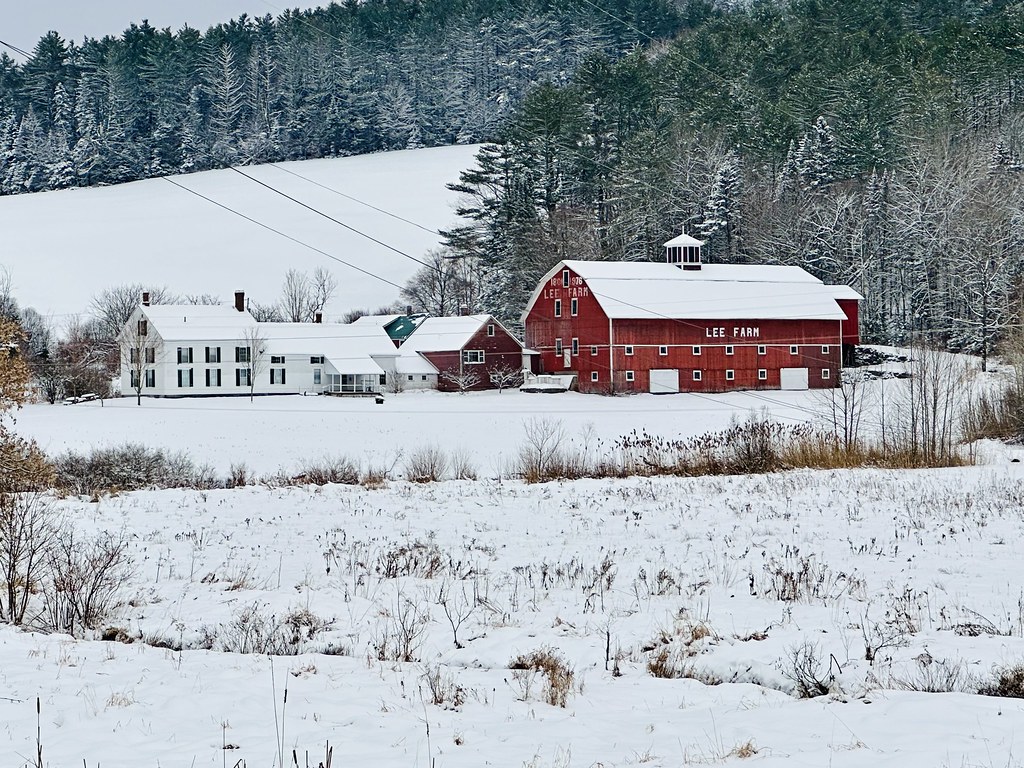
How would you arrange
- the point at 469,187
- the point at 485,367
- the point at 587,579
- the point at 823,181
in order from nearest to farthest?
the point at 587,579, the point at 485,367, the point at 823,181, the point at 469,187

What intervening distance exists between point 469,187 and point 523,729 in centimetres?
7441

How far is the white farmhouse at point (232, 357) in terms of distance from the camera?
6397 cm

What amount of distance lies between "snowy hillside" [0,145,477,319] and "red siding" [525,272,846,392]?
44.1 metres

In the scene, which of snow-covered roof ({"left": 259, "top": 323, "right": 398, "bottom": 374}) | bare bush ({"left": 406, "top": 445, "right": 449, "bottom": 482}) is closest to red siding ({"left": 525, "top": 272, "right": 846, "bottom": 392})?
snow-covered roof ({"left": 259, "top": 323, "right": 398, "bottom": 374})

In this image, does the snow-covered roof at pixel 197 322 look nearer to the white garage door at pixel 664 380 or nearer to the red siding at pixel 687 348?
the red siding at pixel 687 348

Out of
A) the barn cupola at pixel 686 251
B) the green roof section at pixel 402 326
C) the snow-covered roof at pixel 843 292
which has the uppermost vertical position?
the barn cupola at pixel 686 251

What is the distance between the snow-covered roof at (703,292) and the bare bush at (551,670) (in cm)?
4814

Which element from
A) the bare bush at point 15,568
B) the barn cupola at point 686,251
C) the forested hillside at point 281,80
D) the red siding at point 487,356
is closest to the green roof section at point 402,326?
the red siding at point 487,356

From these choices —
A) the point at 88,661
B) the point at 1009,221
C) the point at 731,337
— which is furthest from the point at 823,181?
the point at 88,661

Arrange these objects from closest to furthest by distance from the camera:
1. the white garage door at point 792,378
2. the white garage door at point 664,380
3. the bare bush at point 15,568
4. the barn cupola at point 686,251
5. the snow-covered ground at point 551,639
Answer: the snow-covered ground at point 551,639 < the bare bush at point 15,568 < the white garage door at point 664,380 < the white garage door at point 792,378 < the barn cupola at point 686,251

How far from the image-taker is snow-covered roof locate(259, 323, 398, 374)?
65.6 metres

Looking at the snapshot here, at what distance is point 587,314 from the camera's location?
58312 mm

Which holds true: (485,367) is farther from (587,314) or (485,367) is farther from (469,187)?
(469,187)

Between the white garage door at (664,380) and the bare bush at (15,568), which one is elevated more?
the white garage door at (664,380)
